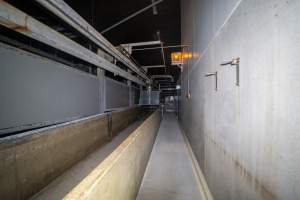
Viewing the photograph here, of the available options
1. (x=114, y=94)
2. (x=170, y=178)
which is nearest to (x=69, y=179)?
(x=170, y=178)

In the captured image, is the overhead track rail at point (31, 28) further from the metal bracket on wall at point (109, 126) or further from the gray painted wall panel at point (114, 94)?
the gray painted wall panel at point (114, 94)

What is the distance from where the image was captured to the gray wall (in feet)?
4.62

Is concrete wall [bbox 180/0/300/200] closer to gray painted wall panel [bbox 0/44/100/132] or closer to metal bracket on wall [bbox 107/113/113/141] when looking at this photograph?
gray painted wall panel [bbox 0/44/100/132]

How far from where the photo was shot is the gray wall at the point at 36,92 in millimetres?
1407

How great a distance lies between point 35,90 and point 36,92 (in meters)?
0.03

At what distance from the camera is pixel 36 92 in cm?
171

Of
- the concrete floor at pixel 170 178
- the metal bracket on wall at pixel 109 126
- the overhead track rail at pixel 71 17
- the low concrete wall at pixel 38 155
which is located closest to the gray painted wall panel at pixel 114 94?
the metal bracket on wall at pixel 109 126

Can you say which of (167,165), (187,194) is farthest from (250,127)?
(167,165)

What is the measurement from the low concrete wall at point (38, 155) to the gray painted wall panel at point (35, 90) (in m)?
0.24

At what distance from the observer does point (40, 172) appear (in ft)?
4.94

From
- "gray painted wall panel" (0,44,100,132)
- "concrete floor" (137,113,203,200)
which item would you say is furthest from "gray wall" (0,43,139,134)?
"concrete floor" (137,113,203,200)

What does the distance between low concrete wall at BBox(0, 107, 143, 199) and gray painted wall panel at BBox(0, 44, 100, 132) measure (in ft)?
0.78

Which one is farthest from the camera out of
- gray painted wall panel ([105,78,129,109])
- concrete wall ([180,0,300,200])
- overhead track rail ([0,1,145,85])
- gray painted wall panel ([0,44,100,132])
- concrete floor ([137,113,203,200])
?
gray painted wall panel ([105,78,129,109])

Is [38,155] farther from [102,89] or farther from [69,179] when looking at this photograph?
[102,89]
